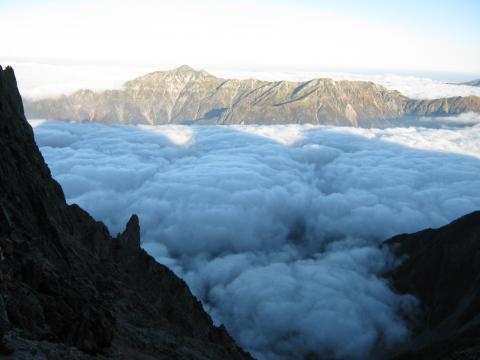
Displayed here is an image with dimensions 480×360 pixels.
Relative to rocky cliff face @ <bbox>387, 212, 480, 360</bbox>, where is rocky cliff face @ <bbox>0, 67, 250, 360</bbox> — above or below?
above

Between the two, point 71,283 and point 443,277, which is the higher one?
point 71,283

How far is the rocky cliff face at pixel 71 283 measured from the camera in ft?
115

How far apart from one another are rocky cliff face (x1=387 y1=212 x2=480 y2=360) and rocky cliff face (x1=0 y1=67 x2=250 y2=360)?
77639mm

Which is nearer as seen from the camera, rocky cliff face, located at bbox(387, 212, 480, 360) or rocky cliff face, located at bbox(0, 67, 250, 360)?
rocky cliff face, located at bbox(0, 67, 250, 360)

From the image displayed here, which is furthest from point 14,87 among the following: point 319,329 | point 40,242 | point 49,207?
point 319,329

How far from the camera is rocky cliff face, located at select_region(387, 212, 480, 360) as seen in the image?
471 feet

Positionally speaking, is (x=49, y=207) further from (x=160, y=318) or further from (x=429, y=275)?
(x=429, y=275)

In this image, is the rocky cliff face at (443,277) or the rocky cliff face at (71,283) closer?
the rocky cliff face at (71,283)

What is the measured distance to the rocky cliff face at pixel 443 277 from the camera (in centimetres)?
14350

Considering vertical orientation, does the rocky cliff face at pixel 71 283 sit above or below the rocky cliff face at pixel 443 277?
above

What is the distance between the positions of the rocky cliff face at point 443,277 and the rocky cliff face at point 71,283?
77639mm

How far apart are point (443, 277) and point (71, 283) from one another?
14819 centimetres

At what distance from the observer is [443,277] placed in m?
166

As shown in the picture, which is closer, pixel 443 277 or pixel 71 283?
pixel 71 283
